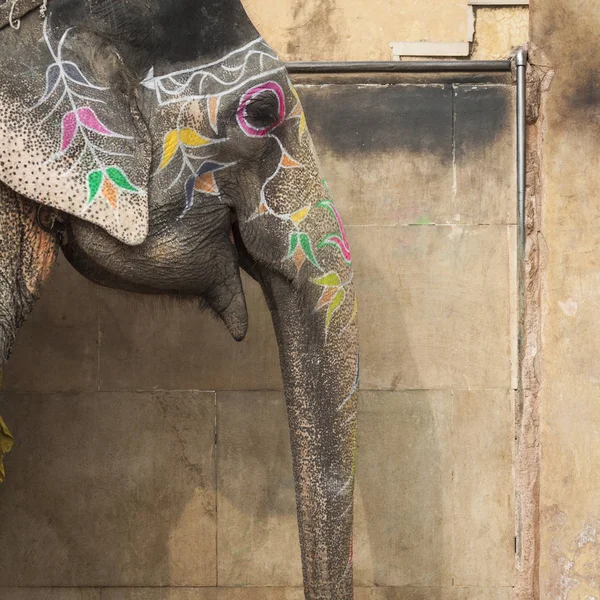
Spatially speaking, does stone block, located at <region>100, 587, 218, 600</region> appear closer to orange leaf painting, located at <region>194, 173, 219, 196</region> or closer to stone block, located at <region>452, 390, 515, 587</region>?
stone block, located at <region>452, 390, 515, 587</region>

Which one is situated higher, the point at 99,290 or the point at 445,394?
the point at 99,290

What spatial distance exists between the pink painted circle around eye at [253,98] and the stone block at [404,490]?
1499 mm

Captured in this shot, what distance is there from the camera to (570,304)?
4.39 meters

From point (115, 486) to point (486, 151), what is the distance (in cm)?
181

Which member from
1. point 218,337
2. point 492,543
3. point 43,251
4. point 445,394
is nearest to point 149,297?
point 43,251

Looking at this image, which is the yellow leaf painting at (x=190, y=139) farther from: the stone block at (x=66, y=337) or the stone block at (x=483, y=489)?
the stone block at (x=483, y=489)

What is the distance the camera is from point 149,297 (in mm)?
3482

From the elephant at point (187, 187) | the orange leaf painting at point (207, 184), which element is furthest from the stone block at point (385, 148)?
the orange leaf painting at point (207, 184)

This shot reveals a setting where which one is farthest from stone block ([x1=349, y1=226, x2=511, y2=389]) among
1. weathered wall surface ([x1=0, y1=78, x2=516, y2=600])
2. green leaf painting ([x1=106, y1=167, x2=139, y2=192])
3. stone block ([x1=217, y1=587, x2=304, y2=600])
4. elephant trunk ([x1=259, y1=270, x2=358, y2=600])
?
green leaf painting ([x1=106, y1=167, x2=139, y2=192])

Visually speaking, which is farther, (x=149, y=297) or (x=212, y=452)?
(x=212, y=452)

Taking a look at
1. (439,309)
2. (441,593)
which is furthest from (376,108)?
(441,593)

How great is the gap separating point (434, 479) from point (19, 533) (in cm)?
153

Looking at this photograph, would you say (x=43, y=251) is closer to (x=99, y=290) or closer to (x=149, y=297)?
(x=149, y=297)

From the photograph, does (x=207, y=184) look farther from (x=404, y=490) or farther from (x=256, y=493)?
(x=404, y=490)
